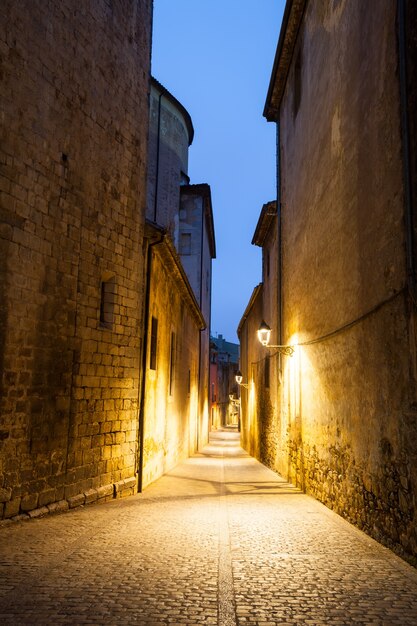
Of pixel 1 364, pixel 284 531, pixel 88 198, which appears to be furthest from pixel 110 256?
pixel 284 531

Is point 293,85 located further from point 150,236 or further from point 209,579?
point 209,579

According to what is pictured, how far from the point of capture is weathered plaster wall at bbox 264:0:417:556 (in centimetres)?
544

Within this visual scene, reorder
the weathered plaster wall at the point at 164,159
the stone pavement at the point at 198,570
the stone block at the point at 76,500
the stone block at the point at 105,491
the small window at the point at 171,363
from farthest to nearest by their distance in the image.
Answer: the weathered plaster wall at the point at 164,159 → the small window at the point at 171,363 → the stone block at the point at 105,491 → the stone block at the point at 76,500 → the stone pavement at the point at 198,570

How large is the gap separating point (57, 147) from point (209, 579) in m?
6.21

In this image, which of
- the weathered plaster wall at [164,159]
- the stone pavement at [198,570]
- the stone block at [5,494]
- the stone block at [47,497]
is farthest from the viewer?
the weathered plaster wall at [164,159]

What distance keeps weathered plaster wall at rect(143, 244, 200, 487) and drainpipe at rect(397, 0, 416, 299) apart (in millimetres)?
6144

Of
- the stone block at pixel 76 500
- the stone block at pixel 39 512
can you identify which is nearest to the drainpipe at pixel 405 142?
the stone block at pixel 39 512

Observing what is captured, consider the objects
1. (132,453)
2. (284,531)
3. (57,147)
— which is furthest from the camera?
(132,453)

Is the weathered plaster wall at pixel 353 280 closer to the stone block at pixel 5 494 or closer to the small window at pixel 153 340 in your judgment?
the small window at pixel 153 340

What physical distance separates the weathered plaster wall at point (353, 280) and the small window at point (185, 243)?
16229 mm

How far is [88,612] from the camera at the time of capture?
11.9ft

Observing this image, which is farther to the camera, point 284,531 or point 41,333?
point 41,333

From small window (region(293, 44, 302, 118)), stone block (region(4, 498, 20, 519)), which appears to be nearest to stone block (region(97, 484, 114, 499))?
stone block (region(4, 498, 20, 519))

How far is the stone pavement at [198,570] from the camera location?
145 inches
